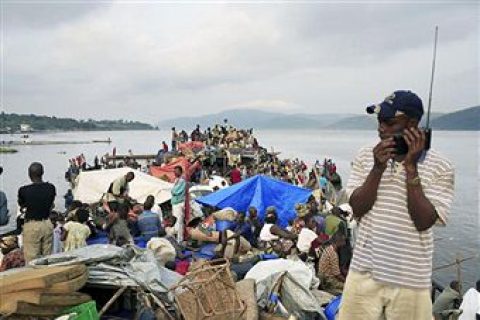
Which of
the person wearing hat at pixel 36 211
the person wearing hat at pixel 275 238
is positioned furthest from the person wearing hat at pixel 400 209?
the person wearing hat at pixel 275 238

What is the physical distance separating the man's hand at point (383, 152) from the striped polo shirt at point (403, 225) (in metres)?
0.10

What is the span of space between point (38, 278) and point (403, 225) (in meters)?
3.15

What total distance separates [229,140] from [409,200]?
19882 millimetres

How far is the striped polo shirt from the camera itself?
223cm

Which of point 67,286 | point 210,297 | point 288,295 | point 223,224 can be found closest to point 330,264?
point 288,295

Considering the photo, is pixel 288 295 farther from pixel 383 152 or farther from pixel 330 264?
pixel 383 152

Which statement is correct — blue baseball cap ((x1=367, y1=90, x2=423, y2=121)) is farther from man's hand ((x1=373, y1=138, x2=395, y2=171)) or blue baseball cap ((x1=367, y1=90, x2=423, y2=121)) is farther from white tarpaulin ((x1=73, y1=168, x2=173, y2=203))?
white tarpaulin ((x1=73, y1=168, x2=173, y2=203))

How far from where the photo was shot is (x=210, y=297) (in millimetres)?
4824

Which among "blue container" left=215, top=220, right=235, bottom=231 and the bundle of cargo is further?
"blue container" left=215, top=220, right=235, bottom=231

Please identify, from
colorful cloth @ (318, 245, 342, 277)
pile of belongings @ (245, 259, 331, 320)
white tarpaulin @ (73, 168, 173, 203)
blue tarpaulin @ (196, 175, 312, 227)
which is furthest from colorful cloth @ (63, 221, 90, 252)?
white tarpaulin @ (73, 168, 173, 203)

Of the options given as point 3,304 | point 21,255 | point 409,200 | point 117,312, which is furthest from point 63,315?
point 409,200

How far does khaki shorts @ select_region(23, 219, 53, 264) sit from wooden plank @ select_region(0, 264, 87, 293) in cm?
129

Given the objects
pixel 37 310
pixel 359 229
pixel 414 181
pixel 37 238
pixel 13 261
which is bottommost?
pixel 13 261

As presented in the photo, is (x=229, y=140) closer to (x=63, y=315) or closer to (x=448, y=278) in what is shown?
(x=448, y=278)
